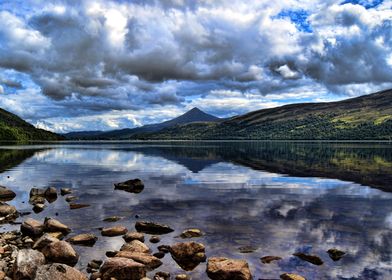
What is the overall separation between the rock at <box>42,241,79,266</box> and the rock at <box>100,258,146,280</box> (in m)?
3.92

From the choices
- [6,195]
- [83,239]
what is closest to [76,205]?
[6,195]

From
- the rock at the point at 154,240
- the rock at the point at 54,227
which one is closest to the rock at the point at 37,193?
the rock at the point at 54,227

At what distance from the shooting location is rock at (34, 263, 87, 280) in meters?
19.6

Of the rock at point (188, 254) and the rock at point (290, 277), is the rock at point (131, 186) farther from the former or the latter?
the rock at point (290, 277)

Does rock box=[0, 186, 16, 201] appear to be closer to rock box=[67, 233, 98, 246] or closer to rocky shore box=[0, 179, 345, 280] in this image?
rocky shore box=[0, 179, 345, 280]

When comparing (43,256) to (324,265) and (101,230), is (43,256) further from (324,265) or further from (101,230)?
(324,265)

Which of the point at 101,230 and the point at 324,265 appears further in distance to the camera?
the point at 101,230

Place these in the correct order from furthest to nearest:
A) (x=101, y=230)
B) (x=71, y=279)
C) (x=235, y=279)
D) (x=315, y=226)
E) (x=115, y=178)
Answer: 1. (x=115, y=178)
2. (x=315, y=226)
3. (x=101, y=230)
4. (x=235, y=279)
5. (x=71, y=279)

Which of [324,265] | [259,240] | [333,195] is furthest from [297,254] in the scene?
[333,195]

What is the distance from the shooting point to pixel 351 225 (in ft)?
113

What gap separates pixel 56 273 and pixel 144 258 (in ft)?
19.3

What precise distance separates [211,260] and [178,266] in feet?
7.21

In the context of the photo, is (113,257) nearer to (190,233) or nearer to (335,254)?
(190,233)

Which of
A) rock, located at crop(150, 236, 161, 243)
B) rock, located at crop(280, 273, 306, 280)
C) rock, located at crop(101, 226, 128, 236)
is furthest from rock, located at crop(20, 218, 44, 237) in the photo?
rock, located at crop(280, 273, 306, 280)
